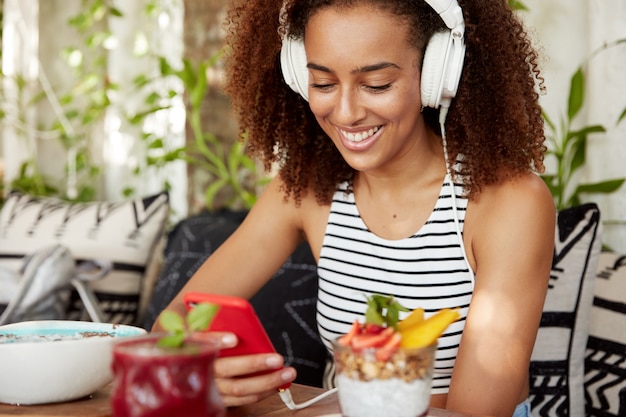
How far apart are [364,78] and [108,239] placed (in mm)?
1246

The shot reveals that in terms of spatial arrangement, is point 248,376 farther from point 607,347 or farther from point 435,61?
point 607,347

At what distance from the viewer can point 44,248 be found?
231 cm

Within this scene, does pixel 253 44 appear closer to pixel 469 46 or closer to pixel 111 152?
pixel 469 46

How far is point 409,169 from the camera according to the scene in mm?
1640

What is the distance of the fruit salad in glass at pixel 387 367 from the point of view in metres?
0.82

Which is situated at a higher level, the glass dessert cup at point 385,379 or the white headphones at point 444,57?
the white headphones at point 444,57

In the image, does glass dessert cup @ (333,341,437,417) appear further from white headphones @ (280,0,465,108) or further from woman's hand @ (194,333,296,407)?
white headphones @ (280,0,465,108)

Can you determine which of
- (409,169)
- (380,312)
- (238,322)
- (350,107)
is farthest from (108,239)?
(380,312)

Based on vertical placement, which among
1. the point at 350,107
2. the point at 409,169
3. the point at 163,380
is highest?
the point at 350,107

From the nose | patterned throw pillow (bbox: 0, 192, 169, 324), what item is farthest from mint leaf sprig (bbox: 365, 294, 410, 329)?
patterned throw pillow (bbox: 0, 192, 169, 324)

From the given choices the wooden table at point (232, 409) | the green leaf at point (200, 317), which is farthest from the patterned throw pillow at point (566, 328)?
the green leaf at point (200, 317)

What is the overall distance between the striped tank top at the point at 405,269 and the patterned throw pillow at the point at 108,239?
0.89 m

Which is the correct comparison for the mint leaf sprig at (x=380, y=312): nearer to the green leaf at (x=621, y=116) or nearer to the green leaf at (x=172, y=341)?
the green leaf at (x=172, y=341)

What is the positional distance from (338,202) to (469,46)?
413 mm
